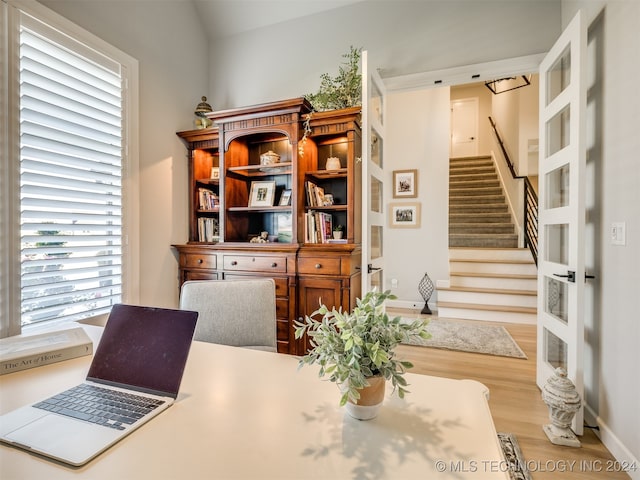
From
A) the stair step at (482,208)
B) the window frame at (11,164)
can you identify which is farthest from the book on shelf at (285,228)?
the stair step at (482,208)

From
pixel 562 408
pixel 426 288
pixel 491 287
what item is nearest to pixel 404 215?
pixel 426 288

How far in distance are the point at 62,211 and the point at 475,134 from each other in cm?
762

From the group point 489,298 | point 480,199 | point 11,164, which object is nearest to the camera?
point 11,164

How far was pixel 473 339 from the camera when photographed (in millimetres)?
3424

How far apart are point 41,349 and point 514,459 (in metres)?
2.10

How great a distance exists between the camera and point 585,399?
203cm

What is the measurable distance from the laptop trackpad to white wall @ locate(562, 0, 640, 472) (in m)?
2.08

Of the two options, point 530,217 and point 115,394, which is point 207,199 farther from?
point 530,217

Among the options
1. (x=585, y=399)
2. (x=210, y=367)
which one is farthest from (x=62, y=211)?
(x=585, y=399)

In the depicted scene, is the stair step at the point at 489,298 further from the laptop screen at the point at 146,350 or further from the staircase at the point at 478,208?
the laptop screen at the point at 146,350

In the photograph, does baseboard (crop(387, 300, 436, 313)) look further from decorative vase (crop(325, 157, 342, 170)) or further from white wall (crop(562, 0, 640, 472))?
white wall (crop(562, 0, 640, 472))

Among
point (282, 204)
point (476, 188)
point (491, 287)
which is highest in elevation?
point (476, 188)

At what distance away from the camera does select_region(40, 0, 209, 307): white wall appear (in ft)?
8.27

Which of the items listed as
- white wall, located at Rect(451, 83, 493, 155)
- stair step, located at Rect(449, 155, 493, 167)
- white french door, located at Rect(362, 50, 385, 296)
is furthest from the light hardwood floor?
white wall, located at Rect(451, 83, 493, 155)
